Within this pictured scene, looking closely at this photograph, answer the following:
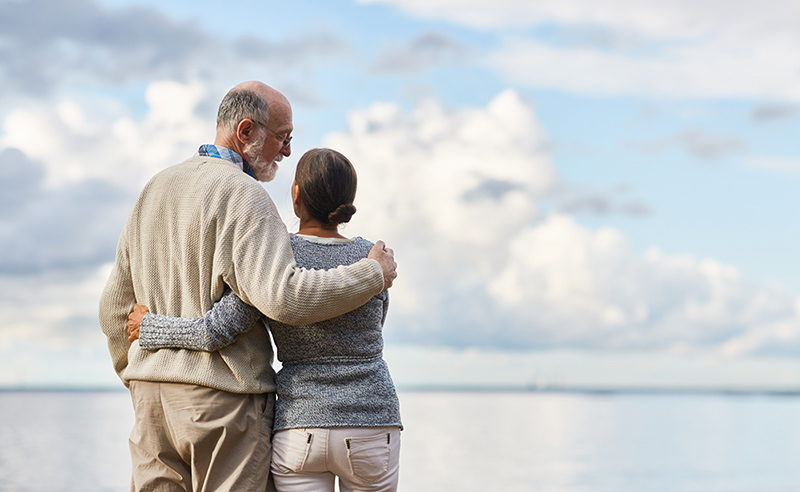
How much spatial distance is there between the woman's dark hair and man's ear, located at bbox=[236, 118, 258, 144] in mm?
212

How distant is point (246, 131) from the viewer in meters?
2.51

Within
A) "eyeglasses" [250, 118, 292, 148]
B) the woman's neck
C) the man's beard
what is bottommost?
the woman's neck

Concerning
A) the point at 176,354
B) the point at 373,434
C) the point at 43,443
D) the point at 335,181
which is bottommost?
the point at 43,443

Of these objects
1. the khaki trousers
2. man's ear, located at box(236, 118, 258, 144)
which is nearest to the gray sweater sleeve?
the khaki trousers

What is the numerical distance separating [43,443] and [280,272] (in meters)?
20.9

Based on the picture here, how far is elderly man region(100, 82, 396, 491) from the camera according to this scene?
2.26m

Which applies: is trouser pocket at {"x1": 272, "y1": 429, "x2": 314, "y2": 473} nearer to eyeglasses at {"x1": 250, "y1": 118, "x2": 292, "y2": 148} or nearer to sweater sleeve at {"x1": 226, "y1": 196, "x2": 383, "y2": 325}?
sweater sleeve at {"x1": 226, "y1": 196, "x2": 383, "y2": 325}

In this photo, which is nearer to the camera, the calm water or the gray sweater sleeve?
the gray sweater sleeve

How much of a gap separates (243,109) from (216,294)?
1.84ft

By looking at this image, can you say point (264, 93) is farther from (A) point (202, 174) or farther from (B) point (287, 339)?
(B) point (287, 339)

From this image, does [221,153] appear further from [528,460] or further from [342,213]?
[528,460]

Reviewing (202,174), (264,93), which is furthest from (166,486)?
(264,93)

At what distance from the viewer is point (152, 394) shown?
2.39 metres

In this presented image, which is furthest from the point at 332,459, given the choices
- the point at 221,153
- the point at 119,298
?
the point at 221,153
